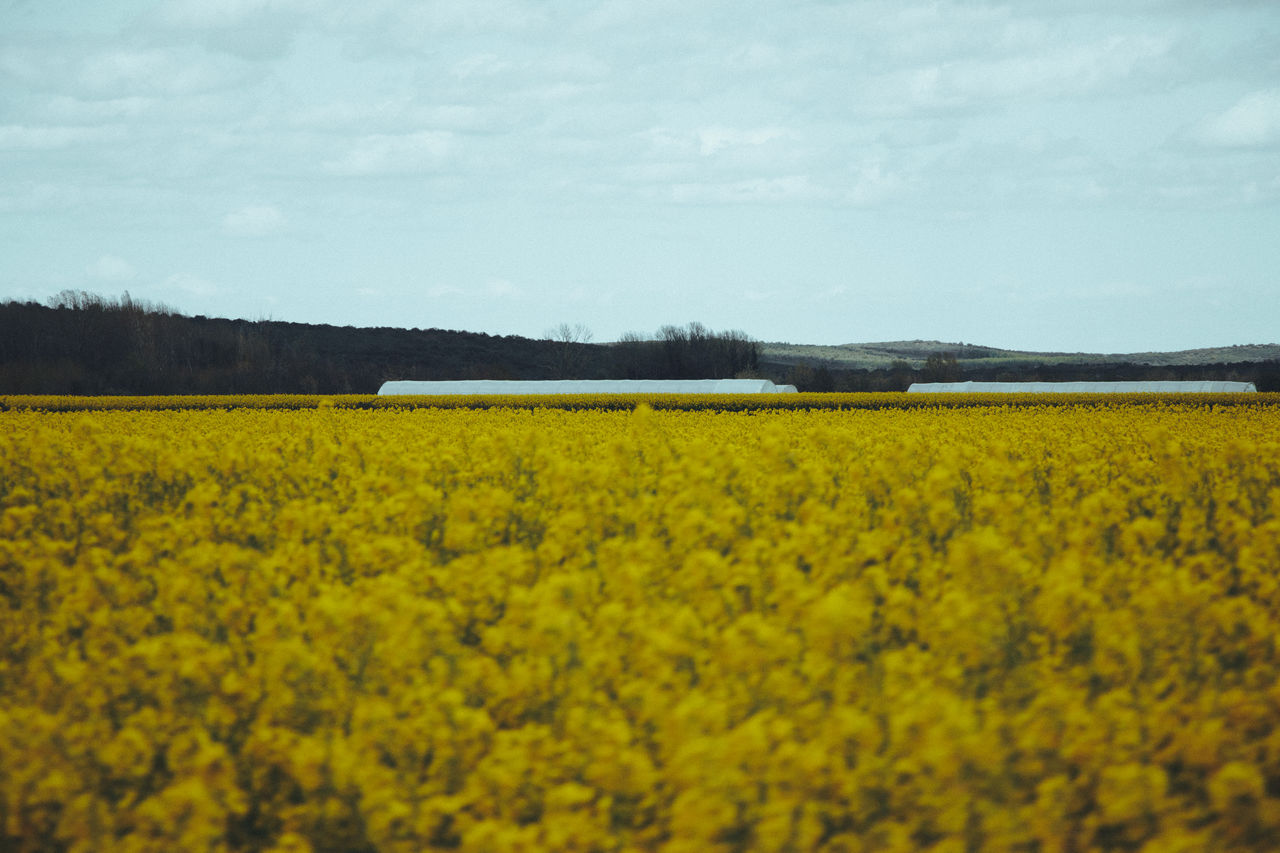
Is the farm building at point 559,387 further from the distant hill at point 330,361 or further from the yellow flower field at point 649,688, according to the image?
the yellow flower field at point 649,688

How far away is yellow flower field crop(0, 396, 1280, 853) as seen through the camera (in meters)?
3.74

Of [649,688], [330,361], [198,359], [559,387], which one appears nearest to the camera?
[649,688]

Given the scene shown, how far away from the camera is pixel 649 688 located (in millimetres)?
Result: 4375

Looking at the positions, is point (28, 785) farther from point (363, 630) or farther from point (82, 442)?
point (82, 442)

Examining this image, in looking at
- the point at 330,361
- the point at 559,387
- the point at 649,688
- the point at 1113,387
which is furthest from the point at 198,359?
the point at 649,688

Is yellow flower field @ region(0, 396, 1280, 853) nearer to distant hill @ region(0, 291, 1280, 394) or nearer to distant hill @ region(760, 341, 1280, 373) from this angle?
distant hill @ region(0, 291, 1280, 394)

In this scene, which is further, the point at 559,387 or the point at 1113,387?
the point at 559,387

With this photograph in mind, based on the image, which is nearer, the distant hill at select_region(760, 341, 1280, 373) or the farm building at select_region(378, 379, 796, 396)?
the farm building at select_region(378, 379, 796, 396)

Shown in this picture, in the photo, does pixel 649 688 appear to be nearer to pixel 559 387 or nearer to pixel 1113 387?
pixel 559 387

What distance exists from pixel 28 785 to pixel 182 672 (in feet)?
2.38

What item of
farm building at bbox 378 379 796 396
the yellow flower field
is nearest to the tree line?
farm building at bbox 378 379 796 396

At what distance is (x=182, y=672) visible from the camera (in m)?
4.68

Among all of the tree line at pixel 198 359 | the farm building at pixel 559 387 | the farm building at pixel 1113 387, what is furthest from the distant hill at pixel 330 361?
the farm building at pixel 559 387

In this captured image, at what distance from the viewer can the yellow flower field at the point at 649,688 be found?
12.3 ft
